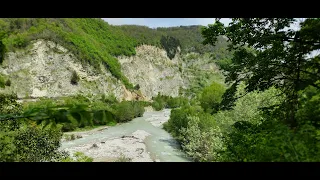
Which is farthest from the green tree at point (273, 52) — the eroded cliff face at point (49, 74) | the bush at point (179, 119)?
the eroded cliff face at point (49, 74)

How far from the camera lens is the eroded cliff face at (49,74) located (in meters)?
37.6

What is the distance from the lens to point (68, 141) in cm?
2528

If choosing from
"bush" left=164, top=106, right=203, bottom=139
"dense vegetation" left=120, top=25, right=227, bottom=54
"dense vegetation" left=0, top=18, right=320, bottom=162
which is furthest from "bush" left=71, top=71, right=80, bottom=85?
"dense vegetation" left=0, top=18, right=320, bottom=162

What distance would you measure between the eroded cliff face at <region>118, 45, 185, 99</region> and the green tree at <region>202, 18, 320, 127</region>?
45722mm

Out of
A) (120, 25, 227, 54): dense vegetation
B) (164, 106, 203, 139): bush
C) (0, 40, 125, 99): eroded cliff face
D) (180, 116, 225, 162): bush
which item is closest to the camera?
(180, 116, 225, 162): bush

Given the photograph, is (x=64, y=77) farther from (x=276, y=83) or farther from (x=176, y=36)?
(x=276, y=83)

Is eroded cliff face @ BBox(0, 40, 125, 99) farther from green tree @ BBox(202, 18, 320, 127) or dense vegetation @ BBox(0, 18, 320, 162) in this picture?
green tree @ BBox(202, 18, 320, 127)

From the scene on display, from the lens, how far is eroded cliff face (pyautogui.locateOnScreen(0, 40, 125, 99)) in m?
37.6
